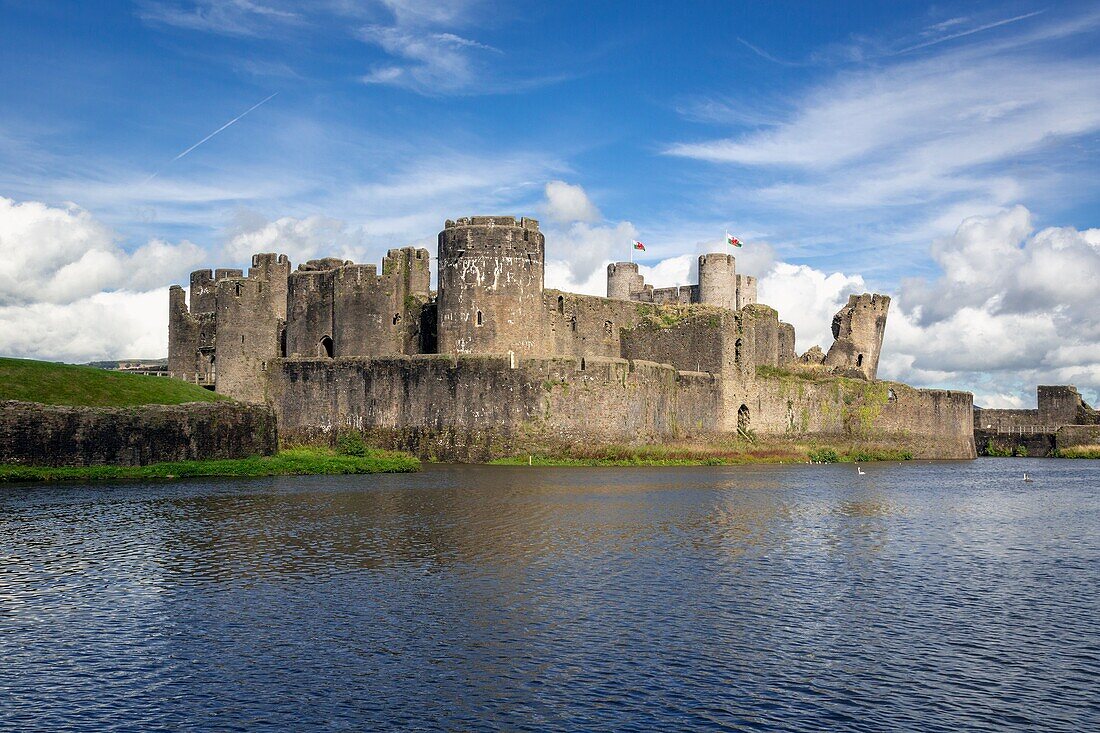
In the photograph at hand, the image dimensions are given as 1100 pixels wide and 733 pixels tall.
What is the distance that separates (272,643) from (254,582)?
11.5 ft

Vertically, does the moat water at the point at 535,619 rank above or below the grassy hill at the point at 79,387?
below

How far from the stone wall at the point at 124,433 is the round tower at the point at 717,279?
3106 centimetres

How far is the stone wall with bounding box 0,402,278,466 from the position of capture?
2947cm

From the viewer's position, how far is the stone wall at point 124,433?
29469 millimetres

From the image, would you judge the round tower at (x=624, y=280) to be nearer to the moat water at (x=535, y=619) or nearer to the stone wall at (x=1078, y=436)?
the stone wall at (x=1078, y=436)

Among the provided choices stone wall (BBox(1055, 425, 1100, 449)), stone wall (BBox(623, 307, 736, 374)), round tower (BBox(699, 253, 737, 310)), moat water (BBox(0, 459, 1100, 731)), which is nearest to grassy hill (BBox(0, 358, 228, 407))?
moat water (BBox(0, 459, 1100, 731))

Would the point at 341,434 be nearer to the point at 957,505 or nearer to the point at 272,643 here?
the point at 957,505

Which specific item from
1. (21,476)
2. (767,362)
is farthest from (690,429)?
(21,476)

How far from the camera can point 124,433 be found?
104ft

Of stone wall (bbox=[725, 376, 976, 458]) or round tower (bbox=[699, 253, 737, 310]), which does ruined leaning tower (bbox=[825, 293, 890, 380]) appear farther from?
round tower (bbox=[699, 253, 737, 310])

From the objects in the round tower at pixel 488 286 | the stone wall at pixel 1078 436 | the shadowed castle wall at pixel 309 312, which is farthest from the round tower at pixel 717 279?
the stone wall at pixel 1078 436

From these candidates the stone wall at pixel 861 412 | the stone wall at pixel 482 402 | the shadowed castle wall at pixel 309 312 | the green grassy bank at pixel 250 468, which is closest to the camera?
the green grassy bank at pixel 250 468

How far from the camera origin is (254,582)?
49.9 ft

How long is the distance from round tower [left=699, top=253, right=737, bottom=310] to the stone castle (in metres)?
0.52
